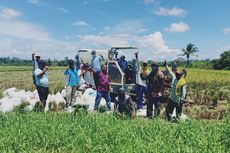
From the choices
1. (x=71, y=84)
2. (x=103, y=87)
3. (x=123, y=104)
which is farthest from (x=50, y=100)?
(x=123, y=104)

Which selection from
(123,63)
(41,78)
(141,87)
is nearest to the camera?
(41,78)

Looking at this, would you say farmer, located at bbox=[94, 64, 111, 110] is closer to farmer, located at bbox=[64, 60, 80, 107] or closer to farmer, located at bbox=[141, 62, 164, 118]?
farmer, located at bbox=[64, 60, 80, 107]

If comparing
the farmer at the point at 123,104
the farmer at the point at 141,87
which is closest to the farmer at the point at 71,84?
the farmer at the point at 141,87

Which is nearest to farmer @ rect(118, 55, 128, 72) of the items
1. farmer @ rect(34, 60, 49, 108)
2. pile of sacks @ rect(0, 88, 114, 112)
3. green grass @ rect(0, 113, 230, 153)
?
pile of sacks @ rect(0, 88, 114, 112)

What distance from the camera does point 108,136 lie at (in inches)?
235

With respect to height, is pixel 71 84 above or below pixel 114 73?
below

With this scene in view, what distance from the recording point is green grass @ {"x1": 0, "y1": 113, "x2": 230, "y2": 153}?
544cm

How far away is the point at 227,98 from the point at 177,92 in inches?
258

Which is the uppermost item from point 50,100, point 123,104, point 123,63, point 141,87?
point 123,63

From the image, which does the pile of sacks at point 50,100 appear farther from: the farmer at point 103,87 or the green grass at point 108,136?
the green grass at point 108,136

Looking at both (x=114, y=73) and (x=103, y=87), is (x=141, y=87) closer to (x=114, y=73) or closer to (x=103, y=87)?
(x=114, y=73)

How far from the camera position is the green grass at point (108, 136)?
544 cm

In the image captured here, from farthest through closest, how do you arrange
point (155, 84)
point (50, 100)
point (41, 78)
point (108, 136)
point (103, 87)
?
1. point (50, 100)
2. point (103, 87)
3. point (41, 78)
4. point (155, 84)
5. point (108, 136)

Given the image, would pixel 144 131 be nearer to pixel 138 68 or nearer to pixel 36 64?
pixel 36 64
